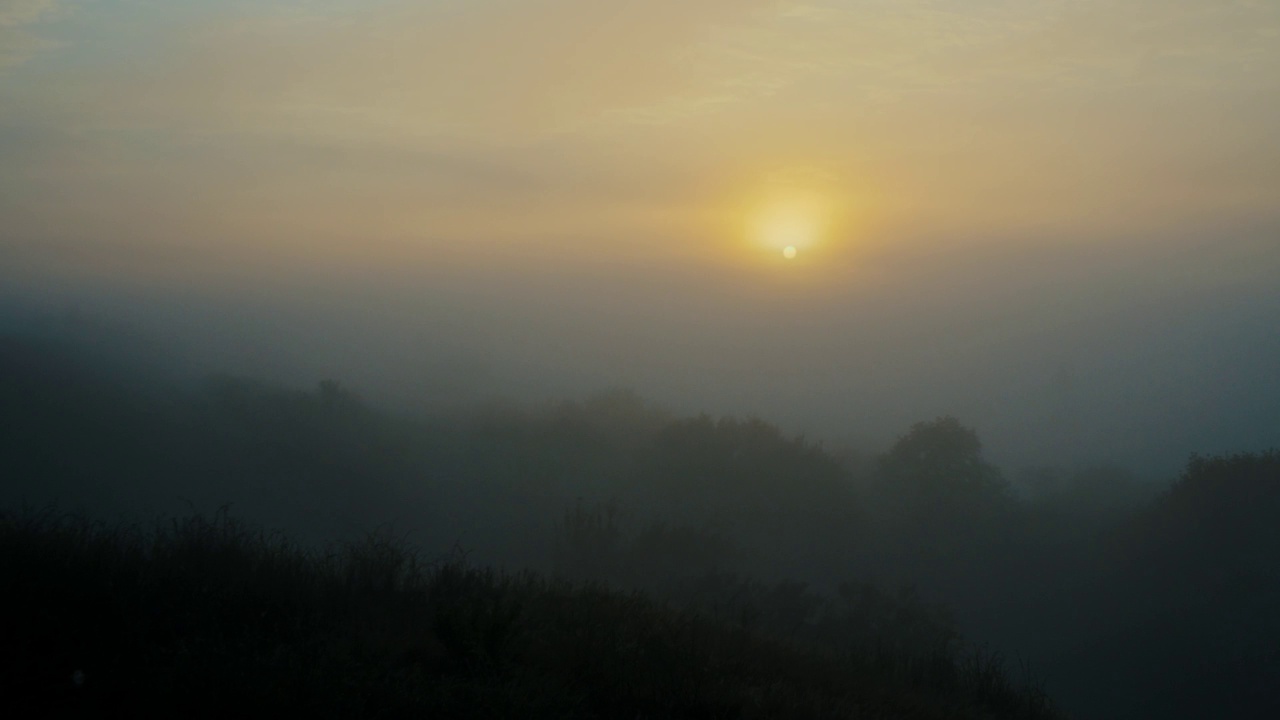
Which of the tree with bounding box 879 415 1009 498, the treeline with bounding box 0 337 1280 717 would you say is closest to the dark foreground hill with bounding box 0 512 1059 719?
the treeline with bounding box 0 337 1280 717

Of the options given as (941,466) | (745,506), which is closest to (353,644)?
(745,506)

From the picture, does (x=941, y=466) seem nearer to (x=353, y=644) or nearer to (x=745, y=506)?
(x=745, y=506)

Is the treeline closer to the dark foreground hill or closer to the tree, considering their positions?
the tree

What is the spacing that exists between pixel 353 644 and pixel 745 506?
4318 centimetres

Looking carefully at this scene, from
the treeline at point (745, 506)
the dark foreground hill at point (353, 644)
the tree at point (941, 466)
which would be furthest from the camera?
the tree at point (941, 466)

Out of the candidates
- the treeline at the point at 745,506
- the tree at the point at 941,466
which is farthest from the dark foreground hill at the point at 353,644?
the tree at the point at 941,466

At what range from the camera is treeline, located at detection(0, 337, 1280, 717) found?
99.3ft

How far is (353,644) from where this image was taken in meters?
6.38

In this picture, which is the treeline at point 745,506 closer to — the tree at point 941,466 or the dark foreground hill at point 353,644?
the tree at point 941,466

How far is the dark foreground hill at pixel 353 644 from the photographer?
16.9 ft

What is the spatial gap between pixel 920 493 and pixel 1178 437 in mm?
59474

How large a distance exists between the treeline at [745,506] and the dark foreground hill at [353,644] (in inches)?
374

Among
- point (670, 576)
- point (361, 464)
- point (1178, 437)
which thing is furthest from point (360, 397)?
point (1178, 437)

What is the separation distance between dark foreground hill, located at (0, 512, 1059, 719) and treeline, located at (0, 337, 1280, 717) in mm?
9499
